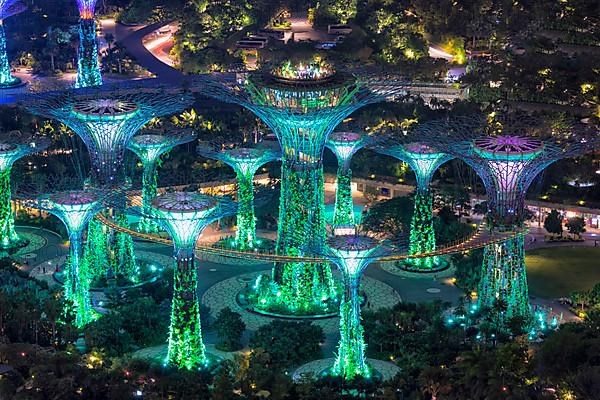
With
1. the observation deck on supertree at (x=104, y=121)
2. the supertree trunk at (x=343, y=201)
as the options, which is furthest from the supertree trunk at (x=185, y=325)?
the supertree trunk at (x=343, y=201)

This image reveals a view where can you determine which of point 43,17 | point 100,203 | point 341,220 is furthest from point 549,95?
point 43,17

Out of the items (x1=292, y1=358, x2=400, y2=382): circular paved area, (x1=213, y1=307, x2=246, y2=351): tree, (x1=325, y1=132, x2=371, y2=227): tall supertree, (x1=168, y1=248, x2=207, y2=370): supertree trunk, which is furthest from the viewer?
(x1=325, y1=132, x2=371, y2=227): tall supertree

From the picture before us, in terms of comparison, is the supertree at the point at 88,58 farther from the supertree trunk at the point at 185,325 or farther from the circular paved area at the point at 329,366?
the circular paved area at the point at 329,366

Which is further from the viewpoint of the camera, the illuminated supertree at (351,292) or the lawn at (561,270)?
the lawn at (561,270)

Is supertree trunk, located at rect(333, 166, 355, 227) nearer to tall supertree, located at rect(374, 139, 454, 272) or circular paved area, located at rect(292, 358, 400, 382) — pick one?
tall supertree, located at rect(374, 139, 454, 272)

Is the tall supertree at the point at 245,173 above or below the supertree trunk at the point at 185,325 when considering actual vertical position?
above

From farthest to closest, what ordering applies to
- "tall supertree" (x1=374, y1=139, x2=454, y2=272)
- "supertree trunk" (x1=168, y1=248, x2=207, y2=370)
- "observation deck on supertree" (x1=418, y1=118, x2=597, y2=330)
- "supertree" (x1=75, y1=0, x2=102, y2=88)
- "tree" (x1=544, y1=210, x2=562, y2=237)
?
1. "supertree" (x1=75, y1=0, x2=102, y2=88)
2. "tree" (x1=544, y1=210, x2=562, y2=237)
3. "tall supertree" (x1=374, y1=139, x2=454, y2=272)
4. "observation deck on supertree" (x1=418, y1=118, x2=597, y2=330)
5. "supertree trunk" (x1=168, y1=248, x2=207, y2=370)

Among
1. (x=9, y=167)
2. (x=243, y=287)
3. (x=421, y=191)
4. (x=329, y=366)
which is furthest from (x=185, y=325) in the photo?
(x=9, y=167)

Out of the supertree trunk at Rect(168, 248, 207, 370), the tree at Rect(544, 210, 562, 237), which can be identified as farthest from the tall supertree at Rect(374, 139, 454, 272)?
the supertree trunk at Rect(168, 248, 207, 370)
